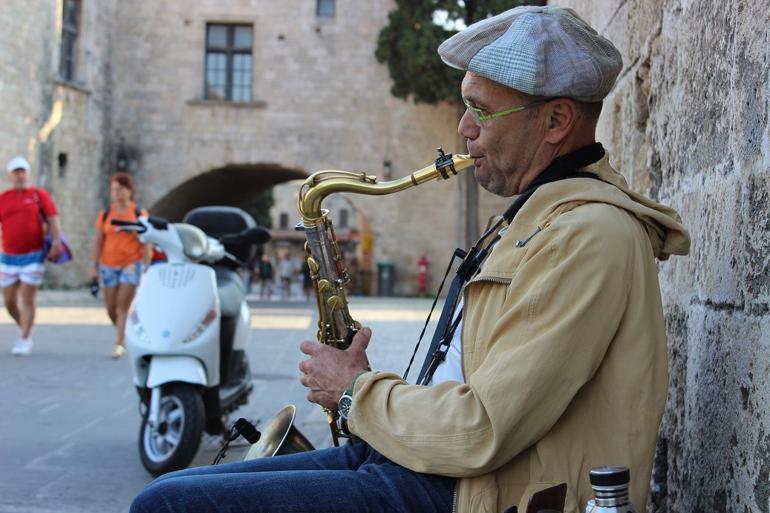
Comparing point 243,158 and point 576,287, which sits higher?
point 243,158

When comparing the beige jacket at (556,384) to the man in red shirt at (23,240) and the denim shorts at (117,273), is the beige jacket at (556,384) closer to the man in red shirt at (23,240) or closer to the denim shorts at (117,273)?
the denim shorts at (117,273)

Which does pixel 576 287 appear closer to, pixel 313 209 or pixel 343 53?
pixel 313 209

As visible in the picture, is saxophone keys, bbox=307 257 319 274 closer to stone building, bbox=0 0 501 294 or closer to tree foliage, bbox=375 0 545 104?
tree foliage, bbox=375 0 545 104

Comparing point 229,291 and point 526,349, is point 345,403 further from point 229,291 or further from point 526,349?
point 229,291

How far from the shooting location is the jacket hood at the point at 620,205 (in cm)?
190

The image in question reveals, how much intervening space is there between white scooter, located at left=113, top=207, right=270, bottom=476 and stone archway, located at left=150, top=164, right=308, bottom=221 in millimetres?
17513

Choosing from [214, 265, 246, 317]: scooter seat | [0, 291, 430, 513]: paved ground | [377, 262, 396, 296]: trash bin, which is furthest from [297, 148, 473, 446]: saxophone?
[377, 262, 396, 296]: trash bin

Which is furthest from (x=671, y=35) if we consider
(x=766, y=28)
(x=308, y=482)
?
(x=308, y=482)

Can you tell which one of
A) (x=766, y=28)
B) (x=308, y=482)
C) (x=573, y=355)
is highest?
(x=766, y=28)

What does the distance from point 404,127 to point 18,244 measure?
1431 centimetres

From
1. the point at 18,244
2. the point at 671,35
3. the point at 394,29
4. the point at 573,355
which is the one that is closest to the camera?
the point at 573,355

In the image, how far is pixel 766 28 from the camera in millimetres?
1974

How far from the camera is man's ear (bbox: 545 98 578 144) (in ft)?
6.62

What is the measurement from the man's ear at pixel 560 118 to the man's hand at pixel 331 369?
1.79ft
